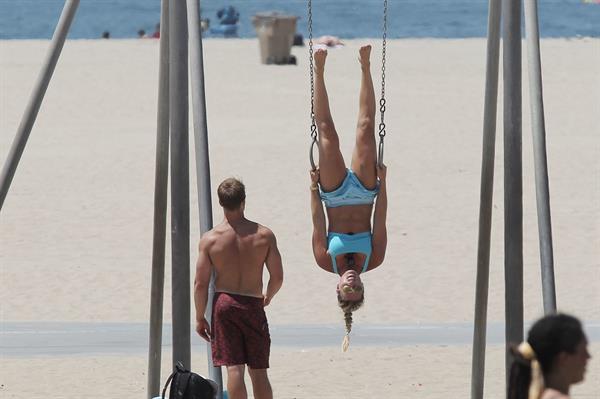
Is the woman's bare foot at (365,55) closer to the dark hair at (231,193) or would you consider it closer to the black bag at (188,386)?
the dark hair at (231,193)

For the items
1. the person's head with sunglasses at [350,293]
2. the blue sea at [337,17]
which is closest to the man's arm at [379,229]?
the person's head with sunglasses at [350,293]

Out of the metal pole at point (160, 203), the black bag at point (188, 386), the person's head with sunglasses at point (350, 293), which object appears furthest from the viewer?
the metal pole at point (160, 203)

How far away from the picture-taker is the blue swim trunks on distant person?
7.81 metres

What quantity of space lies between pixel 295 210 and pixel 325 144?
9106mm

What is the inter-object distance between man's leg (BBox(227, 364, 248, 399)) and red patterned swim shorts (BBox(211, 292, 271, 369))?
4cm

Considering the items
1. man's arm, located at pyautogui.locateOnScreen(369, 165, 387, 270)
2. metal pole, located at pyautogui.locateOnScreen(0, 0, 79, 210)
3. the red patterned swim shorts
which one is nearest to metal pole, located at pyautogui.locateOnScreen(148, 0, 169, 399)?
metal pole, located at pyautogui.locateOnScreen(0, 0, 79, 210)

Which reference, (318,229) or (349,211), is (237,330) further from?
(349,211)

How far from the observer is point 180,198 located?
23.3 ft

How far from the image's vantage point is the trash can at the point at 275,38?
33188 millimetres

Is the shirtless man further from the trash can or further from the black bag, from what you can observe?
the trash can

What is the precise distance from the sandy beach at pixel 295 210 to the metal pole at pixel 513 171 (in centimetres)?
266

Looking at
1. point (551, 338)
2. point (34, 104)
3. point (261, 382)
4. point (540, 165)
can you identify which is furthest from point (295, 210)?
point (551, 338)

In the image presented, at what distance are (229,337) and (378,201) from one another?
1149 millimetres

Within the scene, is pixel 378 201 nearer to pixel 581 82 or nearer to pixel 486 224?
pixel 486 224
